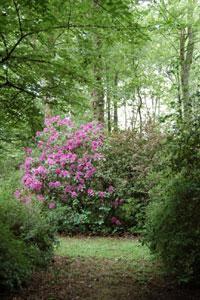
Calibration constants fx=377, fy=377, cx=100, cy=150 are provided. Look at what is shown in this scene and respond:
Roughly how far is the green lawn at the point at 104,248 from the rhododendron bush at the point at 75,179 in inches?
43.8

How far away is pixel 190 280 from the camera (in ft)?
16.5

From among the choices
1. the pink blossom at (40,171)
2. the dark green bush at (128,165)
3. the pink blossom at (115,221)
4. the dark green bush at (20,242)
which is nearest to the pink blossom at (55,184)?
the pink blossom at (40,171)

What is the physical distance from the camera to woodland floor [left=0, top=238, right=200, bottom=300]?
16.3ft

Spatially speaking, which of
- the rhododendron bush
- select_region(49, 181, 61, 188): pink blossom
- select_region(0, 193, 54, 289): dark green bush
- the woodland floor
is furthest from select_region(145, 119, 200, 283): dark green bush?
select_region(49, 181, 61, 188): pink blossom

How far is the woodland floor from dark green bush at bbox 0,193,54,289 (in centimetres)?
23

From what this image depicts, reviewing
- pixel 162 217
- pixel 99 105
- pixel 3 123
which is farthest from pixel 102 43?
pixel 99 105

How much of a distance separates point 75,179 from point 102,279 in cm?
523

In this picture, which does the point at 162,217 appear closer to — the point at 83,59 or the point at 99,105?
the point at 83,59

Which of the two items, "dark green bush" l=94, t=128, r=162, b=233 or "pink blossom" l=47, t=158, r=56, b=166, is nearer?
"dark green bush" l=94, t=128, r=162, b=233

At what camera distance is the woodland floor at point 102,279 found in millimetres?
4953

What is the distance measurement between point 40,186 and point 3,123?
226 inches

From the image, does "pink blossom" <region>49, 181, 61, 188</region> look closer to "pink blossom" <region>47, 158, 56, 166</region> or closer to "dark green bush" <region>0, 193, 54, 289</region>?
"pink blossom" <region>47, 158, 56, 166</region>

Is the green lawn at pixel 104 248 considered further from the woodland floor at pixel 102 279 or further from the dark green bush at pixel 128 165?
the dark green bush at pixel 128 165

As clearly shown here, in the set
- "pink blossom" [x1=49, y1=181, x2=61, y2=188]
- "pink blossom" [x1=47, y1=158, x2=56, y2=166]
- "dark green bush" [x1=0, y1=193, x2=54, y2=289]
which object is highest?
"pink blossom" [x1=47, y1=158, x2=56, y2=166]
